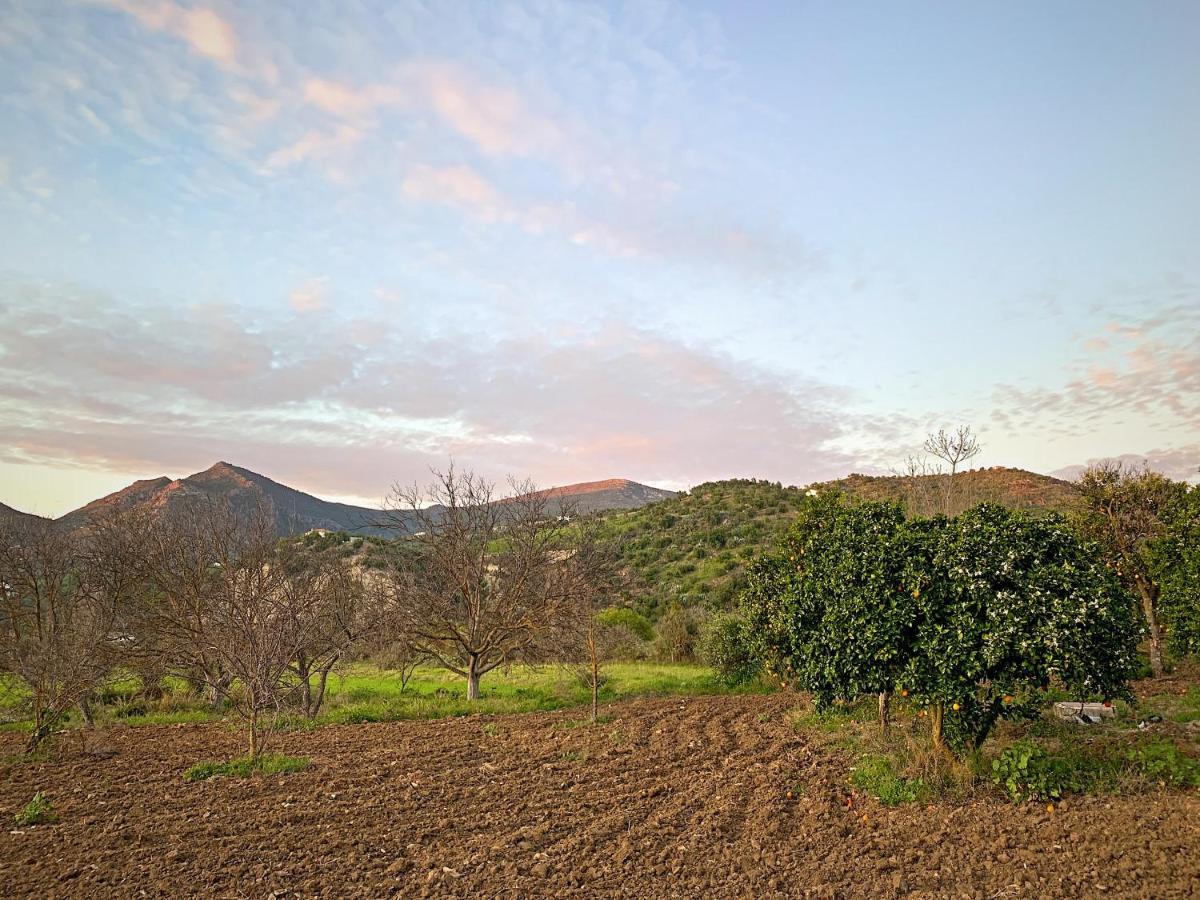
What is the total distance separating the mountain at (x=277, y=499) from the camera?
23734mm

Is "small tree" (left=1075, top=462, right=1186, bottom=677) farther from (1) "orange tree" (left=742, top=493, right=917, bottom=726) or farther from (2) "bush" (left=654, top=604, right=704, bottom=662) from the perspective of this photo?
(2) "bush" (left=654, top=604, right=704, bottom=662)

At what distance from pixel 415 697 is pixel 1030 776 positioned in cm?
1695

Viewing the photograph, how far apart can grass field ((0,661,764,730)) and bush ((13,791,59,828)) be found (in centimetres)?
625


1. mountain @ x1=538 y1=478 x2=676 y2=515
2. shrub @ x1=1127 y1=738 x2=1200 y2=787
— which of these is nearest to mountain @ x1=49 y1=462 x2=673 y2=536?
mountain @ x1=538 y1=478 x2=676 y2=515

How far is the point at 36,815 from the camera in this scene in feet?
29.1

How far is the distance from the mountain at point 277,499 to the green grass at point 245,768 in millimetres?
9601

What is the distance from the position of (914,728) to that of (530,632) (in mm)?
11940

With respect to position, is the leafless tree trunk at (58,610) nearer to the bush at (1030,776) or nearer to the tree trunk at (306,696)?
the tree trunk at (306,696)

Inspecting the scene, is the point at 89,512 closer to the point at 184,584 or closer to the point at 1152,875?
the point at 184,584

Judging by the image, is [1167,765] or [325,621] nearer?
[1167,765]

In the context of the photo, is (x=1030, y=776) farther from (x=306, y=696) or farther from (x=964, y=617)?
(x=306, y=696)

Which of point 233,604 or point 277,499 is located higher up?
point 277,499

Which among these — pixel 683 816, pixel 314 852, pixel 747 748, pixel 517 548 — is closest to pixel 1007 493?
pixel 517 548

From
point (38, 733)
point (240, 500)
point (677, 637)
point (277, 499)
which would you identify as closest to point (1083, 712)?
point (677, 637)
